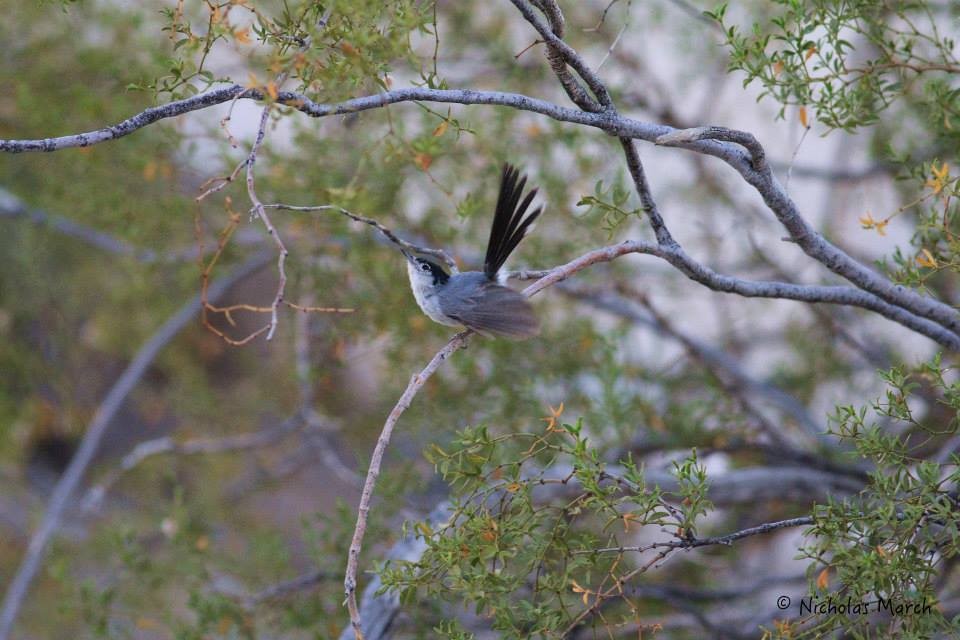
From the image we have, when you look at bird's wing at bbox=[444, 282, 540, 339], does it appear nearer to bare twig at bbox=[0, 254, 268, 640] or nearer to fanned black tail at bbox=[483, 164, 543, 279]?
fanned black tail at bbox=[483, 164, 543, 279]

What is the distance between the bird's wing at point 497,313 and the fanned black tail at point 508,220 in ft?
0.27

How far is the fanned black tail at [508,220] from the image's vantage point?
5.17 ft

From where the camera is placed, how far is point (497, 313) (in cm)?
145

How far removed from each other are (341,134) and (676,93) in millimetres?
1519

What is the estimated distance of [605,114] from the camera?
50.4 inches

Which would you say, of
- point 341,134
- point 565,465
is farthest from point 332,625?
point 341,134

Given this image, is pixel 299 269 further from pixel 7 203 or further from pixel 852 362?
pixel 852 362

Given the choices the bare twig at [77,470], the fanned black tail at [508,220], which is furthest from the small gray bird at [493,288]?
the bare twig at [77,470]

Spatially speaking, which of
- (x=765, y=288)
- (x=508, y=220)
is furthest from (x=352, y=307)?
(x=765, y=288)

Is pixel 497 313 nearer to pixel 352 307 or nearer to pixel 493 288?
pixel 493 288

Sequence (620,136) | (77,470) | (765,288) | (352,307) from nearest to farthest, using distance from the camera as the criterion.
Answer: (620,136), (765,288), (352,307), (77,470)

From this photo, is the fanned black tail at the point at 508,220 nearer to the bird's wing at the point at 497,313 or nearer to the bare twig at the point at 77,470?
the bird's wing at the point at 497,313

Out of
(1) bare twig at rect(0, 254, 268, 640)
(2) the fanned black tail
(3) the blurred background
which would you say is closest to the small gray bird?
(2) the fanned black tail

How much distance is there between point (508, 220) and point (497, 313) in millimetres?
252
